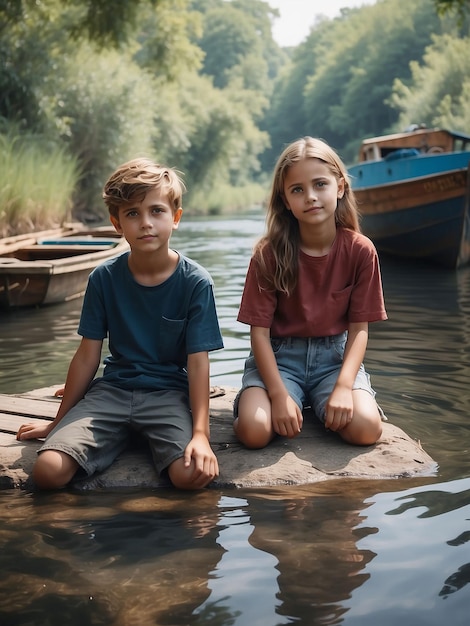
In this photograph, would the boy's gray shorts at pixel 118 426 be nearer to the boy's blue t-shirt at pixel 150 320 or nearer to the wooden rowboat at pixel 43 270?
the boy's blue t-shirt at pixel 150 320

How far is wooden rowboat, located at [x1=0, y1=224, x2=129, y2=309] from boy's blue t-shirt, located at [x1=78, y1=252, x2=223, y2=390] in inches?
180

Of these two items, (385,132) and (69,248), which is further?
(385,132)

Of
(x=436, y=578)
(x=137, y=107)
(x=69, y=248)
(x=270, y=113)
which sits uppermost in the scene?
(x=270, y=113)

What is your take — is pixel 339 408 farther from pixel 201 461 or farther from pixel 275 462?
pixel 201 461

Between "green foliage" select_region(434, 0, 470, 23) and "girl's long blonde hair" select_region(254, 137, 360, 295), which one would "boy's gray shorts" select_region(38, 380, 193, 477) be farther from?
"green foliage" select_region(434, 0, 470, 23)

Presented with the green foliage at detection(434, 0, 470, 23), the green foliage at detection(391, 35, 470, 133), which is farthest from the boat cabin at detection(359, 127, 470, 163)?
the green foliage at detection(391, 35, 470, 133)

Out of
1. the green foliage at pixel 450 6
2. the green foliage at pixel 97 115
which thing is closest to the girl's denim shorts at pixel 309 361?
the green foliage at pixel 450 6

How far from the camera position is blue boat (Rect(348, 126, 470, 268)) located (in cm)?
1192

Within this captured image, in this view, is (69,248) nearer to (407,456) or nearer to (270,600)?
(407,456)

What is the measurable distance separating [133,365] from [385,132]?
6159 centimetres

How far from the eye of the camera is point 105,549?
2561 mm

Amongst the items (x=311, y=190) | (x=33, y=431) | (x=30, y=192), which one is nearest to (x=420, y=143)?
(x=30, y=192)

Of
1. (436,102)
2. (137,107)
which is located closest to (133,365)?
(137,107)

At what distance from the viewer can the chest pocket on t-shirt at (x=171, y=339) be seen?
3299 millimetres
